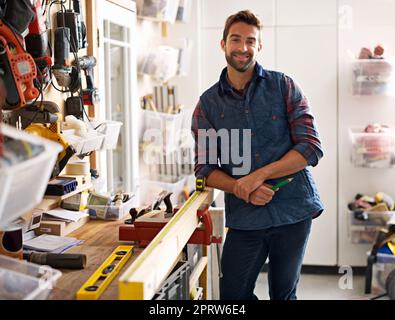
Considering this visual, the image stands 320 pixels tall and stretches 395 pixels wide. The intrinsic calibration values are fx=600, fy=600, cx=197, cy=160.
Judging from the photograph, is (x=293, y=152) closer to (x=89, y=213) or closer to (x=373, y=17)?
(x=89, y=213)

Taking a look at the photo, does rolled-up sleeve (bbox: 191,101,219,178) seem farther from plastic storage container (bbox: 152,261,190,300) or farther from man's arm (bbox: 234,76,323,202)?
plastic storage container (bbox: 152,261,190,300)

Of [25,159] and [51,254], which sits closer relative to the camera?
[25,159]

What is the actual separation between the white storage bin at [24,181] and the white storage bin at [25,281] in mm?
294

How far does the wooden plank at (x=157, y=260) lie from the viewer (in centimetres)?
131

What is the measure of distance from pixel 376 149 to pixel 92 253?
8.77ft

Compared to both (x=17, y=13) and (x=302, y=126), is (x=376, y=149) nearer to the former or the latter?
(x=302, y=126)

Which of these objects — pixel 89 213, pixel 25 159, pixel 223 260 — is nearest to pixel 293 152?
pixel 223 260

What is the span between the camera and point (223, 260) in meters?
2.43

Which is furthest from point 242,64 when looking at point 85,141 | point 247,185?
point 85,141

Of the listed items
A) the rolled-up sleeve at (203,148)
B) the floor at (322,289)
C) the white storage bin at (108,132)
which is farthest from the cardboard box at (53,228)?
the floor at (322,289)

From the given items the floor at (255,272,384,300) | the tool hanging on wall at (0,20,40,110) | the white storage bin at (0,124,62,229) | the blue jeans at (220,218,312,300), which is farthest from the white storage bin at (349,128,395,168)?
the white storage bin at (0,124,62,229)

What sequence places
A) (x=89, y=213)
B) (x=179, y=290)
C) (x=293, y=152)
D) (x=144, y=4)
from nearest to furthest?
(x=179, y=290) < (x=293, y=152) < (x=89, y=213) < (x=144, y=4)

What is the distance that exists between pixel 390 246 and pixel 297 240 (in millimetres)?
1799
